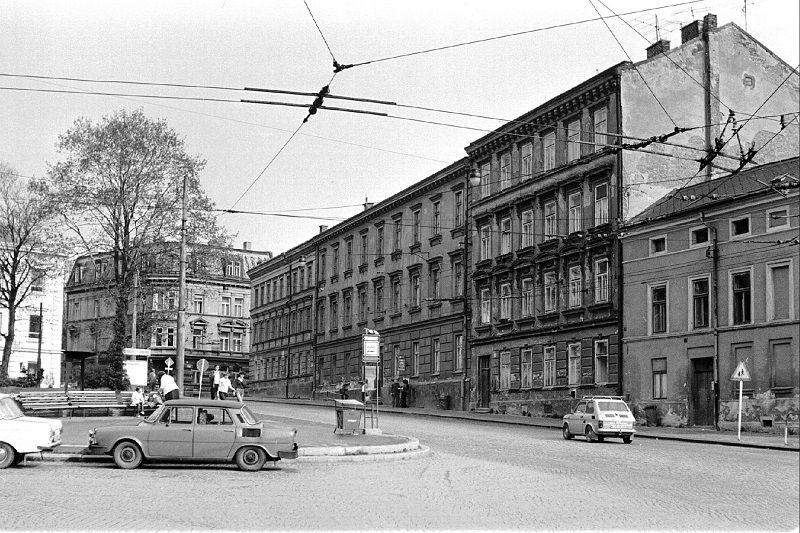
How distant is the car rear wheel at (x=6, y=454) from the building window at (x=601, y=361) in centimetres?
2790

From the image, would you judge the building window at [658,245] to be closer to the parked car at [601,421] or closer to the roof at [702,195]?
the roof at [702,195]

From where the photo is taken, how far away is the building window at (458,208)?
5631cm

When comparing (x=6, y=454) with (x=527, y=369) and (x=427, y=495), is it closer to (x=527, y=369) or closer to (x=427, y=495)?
(x=427, y=495)

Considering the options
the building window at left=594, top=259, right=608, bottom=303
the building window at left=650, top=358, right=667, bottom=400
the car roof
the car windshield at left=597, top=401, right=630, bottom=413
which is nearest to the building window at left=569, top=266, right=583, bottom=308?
the building window at left=594, top=259, right=608, bottom=303

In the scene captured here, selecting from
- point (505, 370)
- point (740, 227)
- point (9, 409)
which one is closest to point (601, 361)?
point (505, 370)

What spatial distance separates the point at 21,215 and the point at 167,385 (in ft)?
97.3

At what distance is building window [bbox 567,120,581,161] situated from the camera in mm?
44787

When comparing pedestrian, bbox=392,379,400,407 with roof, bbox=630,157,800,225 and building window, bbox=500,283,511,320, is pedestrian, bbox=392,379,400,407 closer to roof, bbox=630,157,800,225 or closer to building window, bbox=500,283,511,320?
building window, bbox=500,283,511,320

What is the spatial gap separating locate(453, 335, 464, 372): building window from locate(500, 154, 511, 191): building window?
9163mm

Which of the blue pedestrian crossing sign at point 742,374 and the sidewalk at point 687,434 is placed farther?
the blue pedestrian crossing sign at point 742,374

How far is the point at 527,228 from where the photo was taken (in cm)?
4931

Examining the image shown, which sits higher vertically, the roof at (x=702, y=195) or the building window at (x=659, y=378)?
the roof at (x=702, y=195)

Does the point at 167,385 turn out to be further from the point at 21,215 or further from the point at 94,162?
the point at 21,215

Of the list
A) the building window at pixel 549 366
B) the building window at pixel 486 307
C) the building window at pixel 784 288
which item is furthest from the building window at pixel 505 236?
the building window at pixel 784 288
